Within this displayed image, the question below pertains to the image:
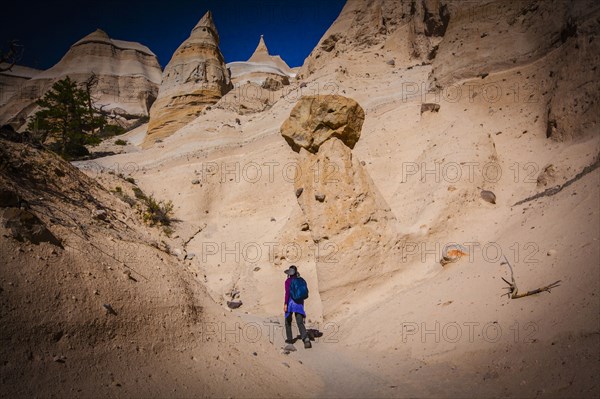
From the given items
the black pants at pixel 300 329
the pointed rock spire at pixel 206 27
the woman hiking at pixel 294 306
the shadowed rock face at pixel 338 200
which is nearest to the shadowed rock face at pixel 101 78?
the pointed rock spire at pixel 206 27

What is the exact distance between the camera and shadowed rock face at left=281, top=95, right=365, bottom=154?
8.98m

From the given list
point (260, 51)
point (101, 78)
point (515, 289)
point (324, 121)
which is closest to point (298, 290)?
point (515, 289)

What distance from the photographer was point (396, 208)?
8.57m

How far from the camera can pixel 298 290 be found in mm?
6012

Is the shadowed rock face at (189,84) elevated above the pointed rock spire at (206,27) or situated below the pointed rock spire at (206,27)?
below

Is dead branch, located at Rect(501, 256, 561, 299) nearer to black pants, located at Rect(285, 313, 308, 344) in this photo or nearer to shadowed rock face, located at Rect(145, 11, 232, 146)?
black pants, located at Rect(285, 313, 308, 344)

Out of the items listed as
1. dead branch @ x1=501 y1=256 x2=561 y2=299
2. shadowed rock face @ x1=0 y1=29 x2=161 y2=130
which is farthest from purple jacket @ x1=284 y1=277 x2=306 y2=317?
shadowed rock face @ x1=0 y1=29 x2=161 y2=130

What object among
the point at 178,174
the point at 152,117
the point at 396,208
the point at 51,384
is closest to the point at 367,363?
the point at 51,384

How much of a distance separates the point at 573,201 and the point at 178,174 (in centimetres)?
1466

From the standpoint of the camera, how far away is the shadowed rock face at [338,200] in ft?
23.7

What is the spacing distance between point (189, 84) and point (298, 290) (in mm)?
28676

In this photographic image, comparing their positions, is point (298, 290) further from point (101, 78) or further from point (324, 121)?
point (101, 78)

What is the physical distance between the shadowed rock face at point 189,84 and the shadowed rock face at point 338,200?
70.5 feet

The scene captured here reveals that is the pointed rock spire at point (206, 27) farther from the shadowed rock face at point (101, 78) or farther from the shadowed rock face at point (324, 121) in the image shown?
the shadowed rock face at point (324, 121)
